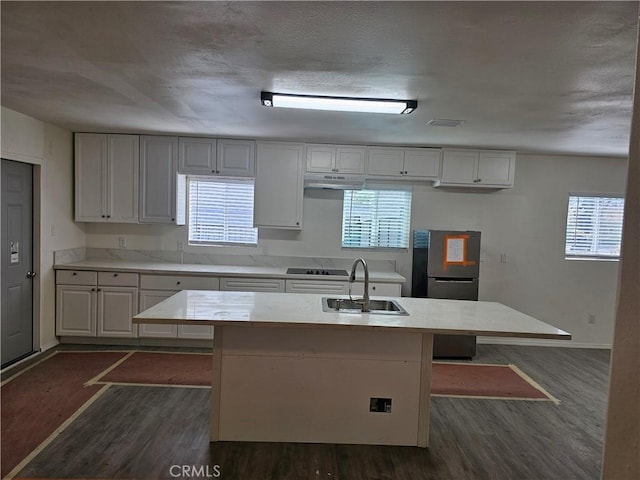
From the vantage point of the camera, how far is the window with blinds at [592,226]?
5.16m

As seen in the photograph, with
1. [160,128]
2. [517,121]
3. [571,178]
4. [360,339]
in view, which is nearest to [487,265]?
[571,178]

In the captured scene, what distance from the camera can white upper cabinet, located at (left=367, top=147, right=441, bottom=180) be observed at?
15.3 feet

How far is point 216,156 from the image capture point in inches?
183

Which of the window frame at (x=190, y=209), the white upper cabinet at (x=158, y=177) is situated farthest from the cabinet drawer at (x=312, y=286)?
the white upper cabinet at (x=158, y=177)

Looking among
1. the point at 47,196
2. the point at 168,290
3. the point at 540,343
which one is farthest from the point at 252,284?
the point at 540,343

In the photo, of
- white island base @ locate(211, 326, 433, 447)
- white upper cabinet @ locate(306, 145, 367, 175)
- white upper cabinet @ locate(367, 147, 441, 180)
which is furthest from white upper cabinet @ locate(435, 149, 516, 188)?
white island base @ locate(211, 326, 433, 447)

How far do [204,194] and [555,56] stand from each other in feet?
13.0

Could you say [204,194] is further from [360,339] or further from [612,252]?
[612,252]

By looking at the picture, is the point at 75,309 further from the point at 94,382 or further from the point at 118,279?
the point at 94,382

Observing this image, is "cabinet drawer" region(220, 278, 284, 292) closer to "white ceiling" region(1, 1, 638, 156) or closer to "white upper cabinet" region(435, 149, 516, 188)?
"white ceiling" region(1, 1, 638, 156)

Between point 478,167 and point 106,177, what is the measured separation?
4199mm

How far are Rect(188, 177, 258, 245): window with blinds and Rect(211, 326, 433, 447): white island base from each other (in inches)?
101

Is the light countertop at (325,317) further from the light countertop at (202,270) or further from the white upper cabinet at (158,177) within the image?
the white upper cabinet at (158,177)

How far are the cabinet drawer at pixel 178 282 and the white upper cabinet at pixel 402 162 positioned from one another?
2140 mm
